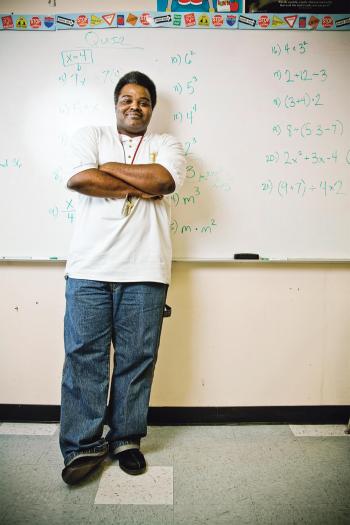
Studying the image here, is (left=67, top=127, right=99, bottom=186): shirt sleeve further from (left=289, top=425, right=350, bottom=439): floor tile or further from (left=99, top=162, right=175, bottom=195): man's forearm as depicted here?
(left=289, top=425, right=350, bottom=439): floor tile

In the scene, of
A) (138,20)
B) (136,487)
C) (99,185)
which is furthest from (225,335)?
(138,20)

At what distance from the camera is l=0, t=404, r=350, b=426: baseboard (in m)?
1.79

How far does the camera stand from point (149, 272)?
1.39m

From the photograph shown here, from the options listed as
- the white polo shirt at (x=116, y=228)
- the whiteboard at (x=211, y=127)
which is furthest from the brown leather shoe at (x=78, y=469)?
the whiteboard at (x=211, y=127)

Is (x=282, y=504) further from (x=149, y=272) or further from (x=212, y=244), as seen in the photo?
(x=212, y=244)

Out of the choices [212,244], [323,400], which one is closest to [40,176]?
[212,244]

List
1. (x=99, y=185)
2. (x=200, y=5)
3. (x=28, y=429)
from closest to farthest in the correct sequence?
(x=99, y=185)
(x=200, y=5)
(x=28, y=429)

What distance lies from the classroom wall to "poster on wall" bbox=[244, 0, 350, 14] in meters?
1.24

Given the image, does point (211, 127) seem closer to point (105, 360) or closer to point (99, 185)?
point (99, 185)

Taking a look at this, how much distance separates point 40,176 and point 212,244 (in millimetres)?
940

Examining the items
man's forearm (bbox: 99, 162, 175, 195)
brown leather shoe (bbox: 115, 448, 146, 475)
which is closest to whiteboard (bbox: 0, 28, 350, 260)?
man's forearm (bbox: 99, 162, 175, 195)

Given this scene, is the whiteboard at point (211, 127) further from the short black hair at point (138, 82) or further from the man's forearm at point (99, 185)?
the man's forearm at point (99, 185)

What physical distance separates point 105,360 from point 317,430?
120cm

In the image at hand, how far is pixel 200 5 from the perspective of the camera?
1582 millimetres
